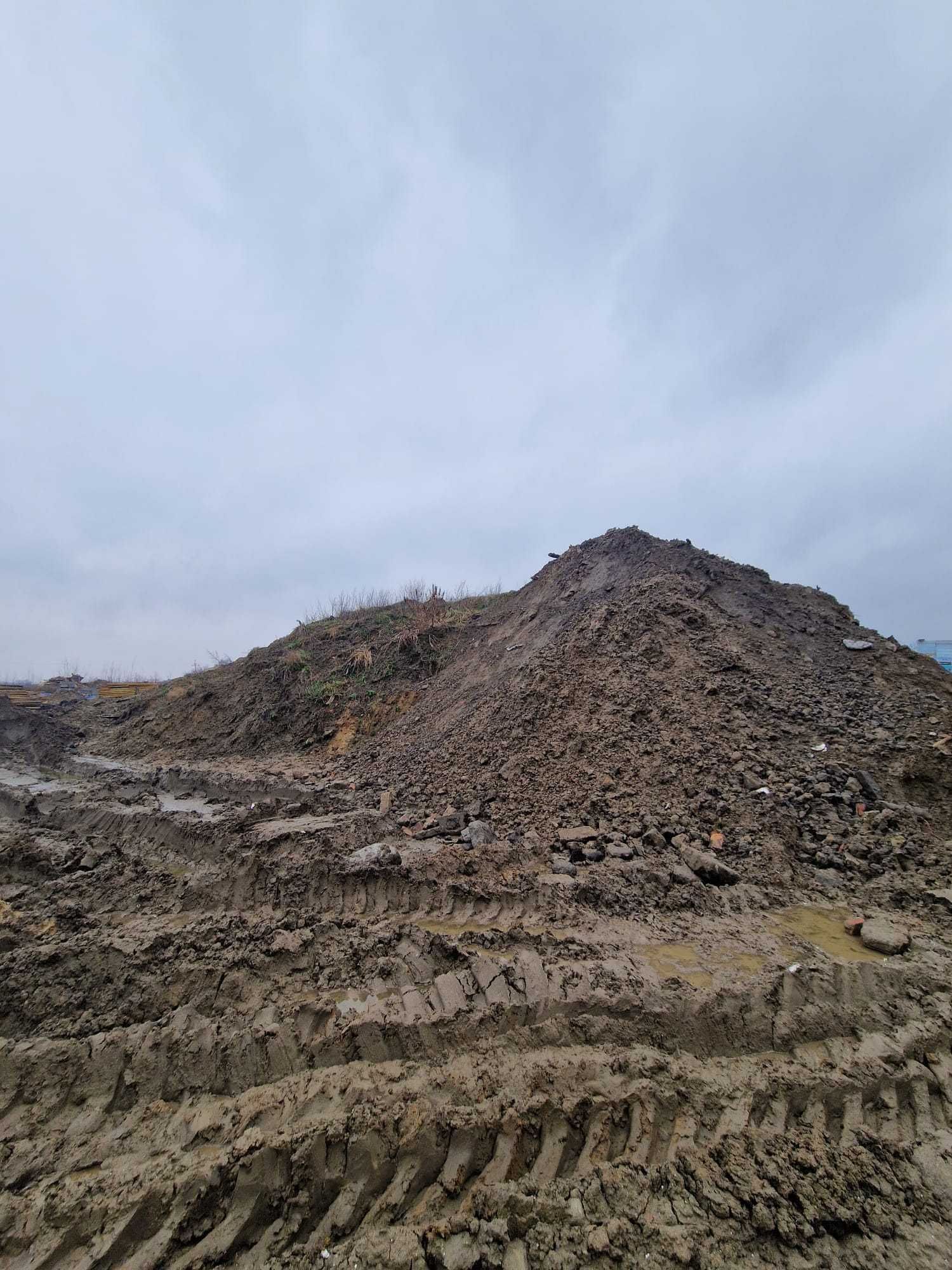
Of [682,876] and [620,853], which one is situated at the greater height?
[620,853]

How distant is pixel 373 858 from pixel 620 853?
2.19 meters

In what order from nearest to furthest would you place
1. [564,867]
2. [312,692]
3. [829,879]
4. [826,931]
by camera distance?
[826,931]
[829,879]
[564,867]
[312,692]

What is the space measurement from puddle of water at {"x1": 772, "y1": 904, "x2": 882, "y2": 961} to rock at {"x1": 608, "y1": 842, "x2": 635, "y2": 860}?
3.84ft

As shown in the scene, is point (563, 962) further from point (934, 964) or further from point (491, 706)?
point (491, 706)

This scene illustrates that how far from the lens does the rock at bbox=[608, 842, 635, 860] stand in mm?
4668

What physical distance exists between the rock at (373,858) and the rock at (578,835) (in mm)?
1604

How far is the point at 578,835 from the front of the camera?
504cm

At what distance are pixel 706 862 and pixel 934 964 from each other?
1487 millimetres

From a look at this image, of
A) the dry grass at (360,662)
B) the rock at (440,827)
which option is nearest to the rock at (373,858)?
the rock at (440,827)

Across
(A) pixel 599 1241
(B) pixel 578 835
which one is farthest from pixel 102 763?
(A) pixel 599 1241

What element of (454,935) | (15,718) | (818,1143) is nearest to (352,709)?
(454,935)

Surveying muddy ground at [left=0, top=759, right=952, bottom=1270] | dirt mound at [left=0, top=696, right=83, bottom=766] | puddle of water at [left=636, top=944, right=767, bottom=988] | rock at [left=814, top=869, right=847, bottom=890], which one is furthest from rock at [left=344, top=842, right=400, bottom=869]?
dirt mound at [left=0, top=696, right=83, bottom=766]

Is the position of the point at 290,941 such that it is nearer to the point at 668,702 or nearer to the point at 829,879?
the point at 829,879

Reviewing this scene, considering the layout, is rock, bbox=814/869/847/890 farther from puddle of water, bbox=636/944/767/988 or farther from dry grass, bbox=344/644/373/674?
dry grass, bbox=344/644/373/674
